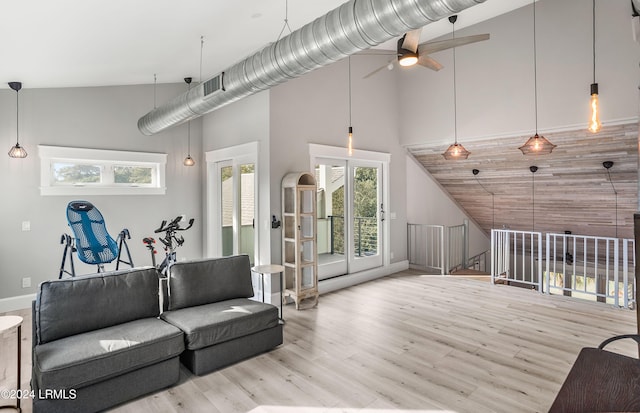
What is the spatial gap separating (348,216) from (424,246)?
8.27 feet

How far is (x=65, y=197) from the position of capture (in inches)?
205

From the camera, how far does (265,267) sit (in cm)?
447

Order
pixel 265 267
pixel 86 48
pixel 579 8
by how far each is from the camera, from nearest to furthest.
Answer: pixel 86 48 < pixel 265 267 < pixel 579 8

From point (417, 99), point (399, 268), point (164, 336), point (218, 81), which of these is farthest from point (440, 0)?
point (399, 268)

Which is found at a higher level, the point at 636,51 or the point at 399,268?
the point at 636,51

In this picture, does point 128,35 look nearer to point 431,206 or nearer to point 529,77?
point 529,77

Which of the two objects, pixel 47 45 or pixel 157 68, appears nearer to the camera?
pixel 47 45

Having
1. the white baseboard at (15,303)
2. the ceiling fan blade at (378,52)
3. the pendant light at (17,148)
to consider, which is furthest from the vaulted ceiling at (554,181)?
the white baseboard at (15,303)

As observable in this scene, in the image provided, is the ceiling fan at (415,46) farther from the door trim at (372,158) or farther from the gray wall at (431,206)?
the gray wall at (431,206)

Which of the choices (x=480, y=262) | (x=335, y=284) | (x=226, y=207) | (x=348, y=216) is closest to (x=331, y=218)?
(x=348, y=216)

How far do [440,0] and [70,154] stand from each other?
5.27 meters

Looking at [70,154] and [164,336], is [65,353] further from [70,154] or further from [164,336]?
[70,154]

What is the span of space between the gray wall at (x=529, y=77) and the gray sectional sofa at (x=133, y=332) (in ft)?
15.6

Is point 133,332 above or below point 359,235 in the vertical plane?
below
